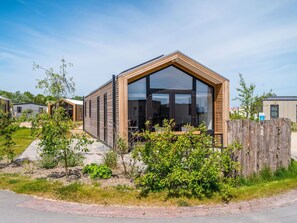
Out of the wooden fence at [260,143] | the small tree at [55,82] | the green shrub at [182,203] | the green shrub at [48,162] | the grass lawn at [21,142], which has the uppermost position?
the small tree at [55,82]

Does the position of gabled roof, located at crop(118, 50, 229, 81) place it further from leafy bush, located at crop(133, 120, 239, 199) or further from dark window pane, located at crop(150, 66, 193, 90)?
leafy bush, located at crop(133, 120, 239, 199)

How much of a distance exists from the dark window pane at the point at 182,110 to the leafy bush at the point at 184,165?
6.37 metres

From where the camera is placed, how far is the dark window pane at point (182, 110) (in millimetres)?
11531

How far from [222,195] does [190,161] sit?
2.79 ft

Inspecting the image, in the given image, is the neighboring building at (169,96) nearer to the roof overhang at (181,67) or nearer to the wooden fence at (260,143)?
the roof overhang at (181,67)

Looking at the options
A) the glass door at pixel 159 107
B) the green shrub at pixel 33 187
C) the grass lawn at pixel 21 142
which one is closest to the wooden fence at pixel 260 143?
the green shrub at pixel 33 187

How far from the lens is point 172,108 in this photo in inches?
449

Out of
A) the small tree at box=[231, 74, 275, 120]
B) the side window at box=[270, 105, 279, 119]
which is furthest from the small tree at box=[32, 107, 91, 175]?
the side window at box=[270, 105, 279, 119]

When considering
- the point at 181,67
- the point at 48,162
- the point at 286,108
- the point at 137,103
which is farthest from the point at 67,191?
the point at 286,108

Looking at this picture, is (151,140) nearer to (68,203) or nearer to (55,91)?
(68,203)

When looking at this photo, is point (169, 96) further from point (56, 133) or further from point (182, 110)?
point (56, 133)

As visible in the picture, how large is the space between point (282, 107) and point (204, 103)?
63.4ft

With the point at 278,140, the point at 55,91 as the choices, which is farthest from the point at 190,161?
the point at 55,91

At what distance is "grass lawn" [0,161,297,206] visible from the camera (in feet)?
14.8
